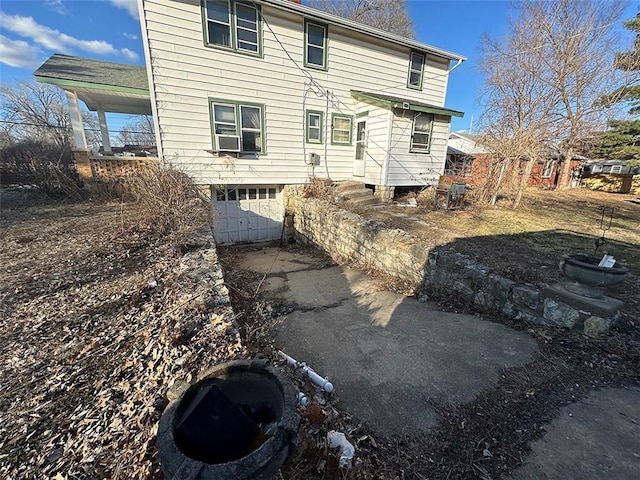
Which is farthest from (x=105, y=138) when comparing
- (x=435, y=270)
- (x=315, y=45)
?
(x=435, y=270)

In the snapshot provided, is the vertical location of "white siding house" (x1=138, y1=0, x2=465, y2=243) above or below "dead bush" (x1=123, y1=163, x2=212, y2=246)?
above

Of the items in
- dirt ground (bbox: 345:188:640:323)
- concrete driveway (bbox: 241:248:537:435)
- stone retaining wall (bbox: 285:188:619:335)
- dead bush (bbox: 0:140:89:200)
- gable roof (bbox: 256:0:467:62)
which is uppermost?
gable roof (bbox: 256:0:467:62)

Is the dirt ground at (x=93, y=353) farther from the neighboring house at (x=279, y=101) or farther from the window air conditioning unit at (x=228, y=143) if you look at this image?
the neighboring house at (x=279, y=101)

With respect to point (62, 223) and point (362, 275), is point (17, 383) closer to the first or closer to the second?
point (362, 275)

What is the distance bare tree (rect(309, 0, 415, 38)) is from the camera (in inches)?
656

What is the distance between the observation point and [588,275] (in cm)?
294

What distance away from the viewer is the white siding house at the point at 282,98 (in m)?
7.29

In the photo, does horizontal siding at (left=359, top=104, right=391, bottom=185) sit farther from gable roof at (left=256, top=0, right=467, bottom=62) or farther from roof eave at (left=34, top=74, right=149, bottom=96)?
roof eave at (left=34, top=74, right=149, bottom=96)

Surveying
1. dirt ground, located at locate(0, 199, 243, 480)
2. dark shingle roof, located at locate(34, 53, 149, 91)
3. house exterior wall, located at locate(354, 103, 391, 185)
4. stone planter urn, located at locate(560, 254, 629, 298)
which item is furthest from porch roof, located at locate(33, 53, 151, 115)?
stone planter urn, located at locate(560, 254, 629, 298)

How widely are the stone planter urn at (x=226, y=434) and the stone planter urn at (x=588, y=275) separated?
3.40 metres

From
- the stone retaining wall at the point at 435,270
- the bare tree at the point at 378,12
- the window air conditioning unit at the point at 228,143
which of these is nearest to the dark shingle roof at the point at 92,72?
the window air conditioning unit at the point at 228,143

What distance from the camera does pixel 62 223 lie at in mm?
6020

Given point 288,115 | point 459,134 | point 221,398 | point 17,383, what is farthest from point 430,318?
point 459,134

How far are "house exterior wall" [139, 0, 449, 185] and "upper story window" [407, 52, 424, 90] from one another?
0.73 ft
